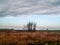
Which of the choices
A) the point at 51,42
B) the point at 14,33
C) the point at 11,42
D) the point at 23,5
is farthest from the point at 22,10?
the point at 51,42

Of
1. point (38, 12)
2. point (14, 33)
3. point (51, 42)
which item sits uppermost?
point (38, 12)

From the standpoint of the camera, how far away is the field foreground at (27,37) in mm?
3475

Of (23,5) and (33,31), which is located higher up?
(23,5)

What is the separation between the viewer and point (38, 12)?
143 inches

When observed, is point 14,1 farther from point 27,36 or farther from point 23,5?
point 27,36

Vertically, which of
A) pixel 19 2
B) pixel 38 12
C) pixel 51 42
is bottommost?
pixel 51 42

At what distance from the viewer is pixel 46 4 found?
3.61 m

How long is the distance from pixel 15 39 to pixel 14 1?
3.41 feet

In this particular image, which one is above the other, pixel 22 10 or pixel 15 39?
pixel 22 10

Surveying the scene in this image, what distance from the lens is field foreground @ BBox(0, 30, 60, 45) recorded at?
347cm

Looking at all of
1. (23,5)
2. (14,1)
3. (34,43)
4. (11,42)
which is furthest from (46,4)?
(11,42)

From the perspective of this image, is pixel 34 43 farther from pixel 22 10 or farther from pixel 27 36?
pixel 22 10

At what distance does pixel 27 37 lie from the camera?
354 centimetres

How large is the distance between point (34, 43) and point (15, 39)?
0.53 metres
